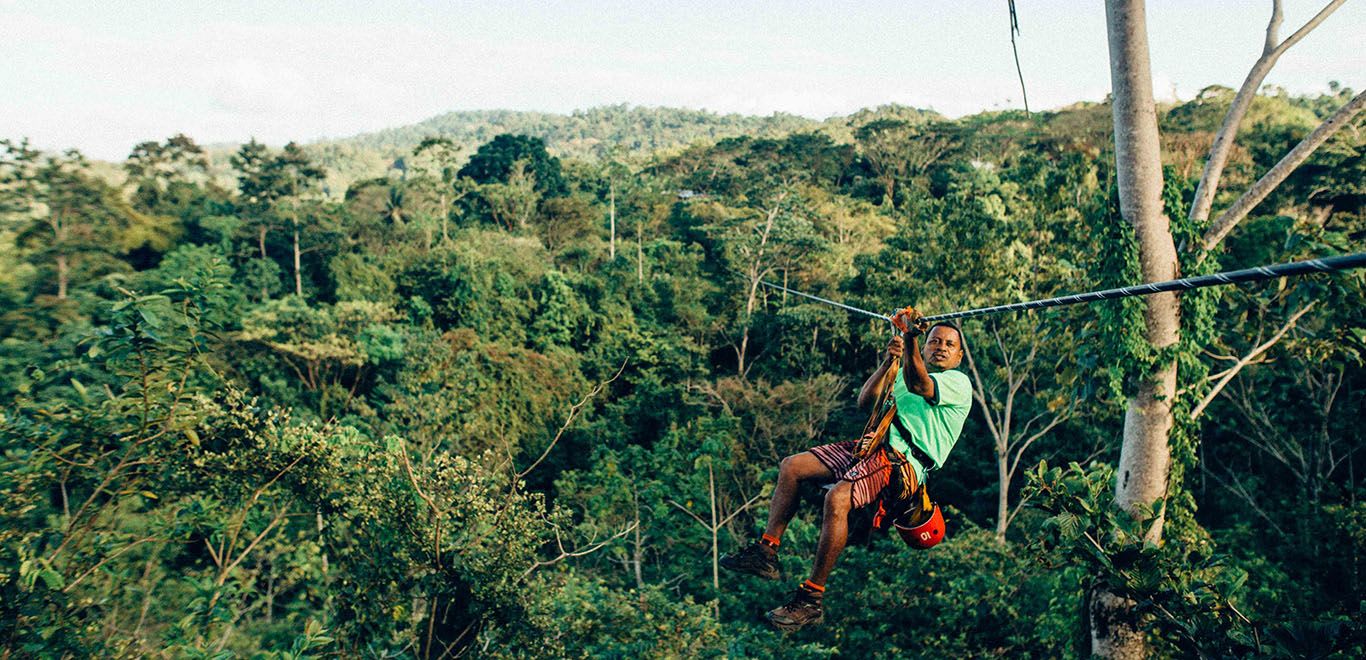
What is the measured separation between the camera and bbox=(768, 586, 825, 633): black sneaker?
113 inches

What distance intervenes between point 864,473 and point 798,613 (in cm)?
53

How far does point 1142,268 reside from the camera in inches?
194

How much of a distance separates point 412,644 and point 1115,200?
7191 mm

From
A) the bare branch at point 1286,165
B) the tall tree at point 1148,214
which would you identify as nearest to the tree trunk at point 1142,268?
the tall tree at point 1148,214

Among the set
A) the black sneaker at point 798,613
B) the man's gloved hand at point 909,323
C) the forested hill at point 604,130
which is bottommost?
the black sneaker at point 798,613

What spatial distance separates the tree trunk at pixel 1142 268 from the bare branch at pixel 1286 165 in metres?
0.27

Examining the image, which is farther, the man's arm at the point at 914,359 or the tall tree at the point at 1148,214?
the tall tree at the point at 1148,214

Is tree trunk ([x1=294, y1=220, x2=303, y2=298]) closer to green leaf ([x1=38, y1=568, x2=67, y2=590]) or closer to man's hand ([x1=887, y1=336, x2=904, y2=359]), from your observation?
green leaf ([x1=38, y1=568, x2=67, y2=590])

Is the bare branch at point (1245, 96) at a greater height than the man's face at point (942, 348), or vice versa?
the bare branch at point (1245, 96)

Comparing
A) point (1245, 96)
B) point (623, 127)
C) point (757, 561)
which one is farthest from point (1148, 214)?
point (623, 127)

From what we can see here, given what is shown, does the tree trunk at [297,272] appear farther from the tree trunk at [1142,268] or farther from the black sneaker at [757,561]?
the black sneaker at [757,561]

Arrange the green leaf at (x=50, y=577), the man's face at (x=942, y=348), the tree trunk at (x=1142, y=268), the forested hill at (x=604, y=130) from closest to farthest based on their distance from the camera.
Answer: the man's face at (x=942, y=348), the green leaf at (x=50, y=577), the tree trunk at (x=1142, y=268), the forested hill at (x=604, y=130)

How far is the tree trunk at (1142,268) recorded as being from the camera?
457cm

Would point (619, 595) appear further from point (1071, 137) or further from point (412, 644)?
point (1071, 137)
